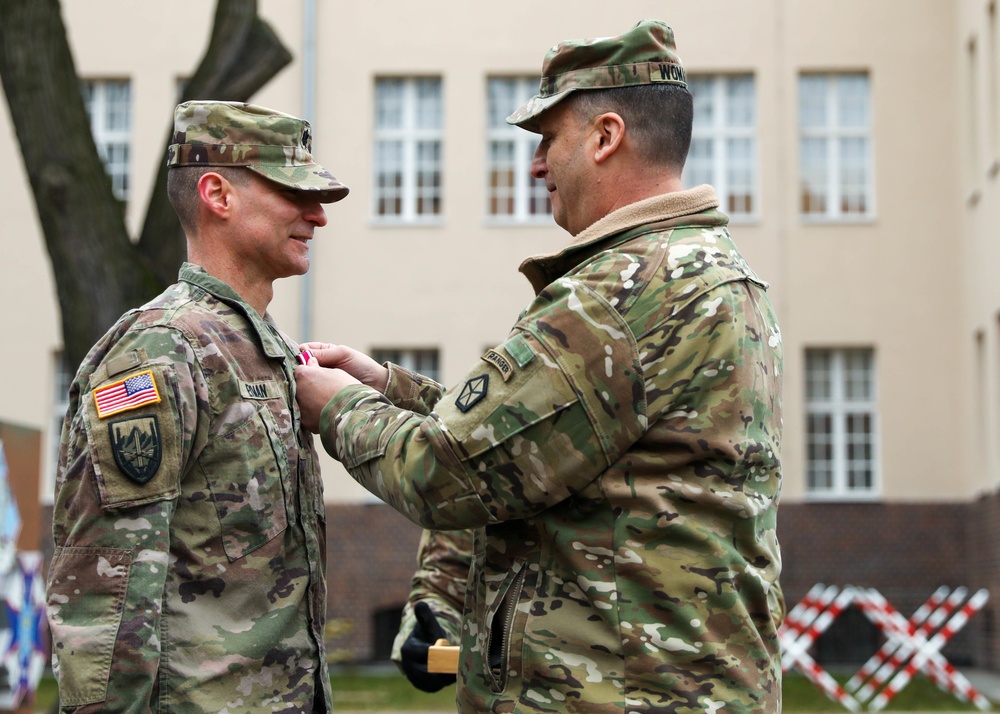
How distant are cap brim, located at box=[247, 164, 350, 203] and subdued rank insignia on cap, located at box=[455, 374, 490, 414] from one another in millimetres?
878

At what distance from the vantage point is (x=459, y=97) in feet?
74.9

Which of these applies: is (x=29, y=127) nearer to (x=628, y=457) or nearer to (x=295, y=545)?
(x=295, y=545)

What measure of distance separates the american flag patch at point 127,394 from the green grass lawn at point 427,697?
1226 cm

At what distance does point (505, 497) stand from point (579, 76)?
1058 mm

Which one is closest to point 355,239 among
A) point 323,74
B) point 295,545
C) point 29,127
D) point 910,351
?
point 323,74

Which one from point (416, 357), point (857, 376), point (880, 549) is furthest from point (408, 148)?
point (880, 549)

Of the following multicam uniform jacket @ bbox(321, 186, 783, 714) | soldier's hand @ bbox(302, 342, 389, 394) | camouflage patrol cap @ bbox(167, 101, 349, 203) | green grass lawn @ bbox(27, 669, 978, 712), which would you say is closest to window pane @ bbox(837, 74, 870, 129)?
green grass lawn @ bbox(27, 669, 978, 712)

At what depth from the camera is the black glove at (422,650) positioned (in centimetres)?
438

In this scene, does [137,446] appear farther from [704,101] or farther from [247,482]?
[704,101]

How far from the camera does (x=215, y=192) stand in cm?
402

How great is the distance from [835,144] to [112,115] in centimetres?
1124

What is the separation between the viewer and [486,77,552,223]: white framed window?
22938 mm

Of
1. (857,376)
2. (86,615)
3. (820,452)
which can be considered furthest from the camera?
(857,376)

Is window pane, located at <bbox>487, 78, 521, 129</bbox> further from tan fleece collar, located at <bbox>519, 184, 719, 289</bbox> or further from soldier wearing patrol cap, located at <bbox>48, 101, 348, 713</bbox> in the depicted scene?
tan fleece collar, located at <bbox>519, 184, 719, 289</bbox>
